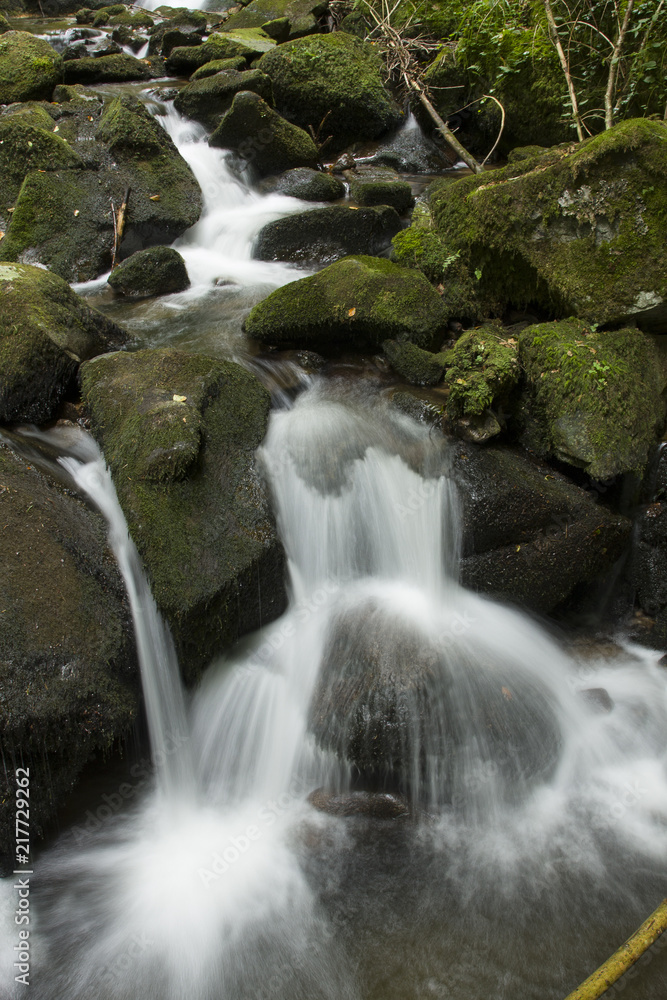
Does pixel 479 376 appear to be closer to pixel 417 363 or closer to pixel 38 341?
pixel 417 363

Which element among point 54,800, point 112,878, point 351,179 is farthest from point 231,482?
point 351,179

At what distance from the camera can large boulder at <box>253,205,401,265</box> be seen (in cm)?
711

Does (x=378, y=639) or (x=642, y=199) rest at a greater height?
(x=642, y=199)

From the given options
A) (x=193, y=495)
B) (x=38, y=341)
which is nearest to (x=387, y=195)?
(x=38, y=341)

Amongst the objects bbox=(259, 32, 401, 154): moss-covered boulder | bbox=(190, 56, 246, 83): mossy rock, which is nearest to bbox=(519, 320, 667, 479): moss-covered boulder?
bbox=(259, 32, 401, 154): moss-covered boulder

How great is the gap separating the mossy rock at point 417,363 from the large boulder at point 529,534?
1.06 metres

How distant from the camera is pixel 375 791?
3.54m

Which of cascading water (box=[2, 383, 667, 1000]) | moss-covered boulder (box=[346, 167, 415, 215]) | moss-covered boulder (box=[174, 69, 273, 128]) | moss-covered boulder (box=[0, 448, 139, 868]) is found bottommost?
cascading water (box=[2, 383, 667, 1000])

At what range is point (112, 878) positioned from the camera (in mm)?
3248

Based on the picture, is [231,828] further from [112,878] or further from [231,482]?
[231,482]

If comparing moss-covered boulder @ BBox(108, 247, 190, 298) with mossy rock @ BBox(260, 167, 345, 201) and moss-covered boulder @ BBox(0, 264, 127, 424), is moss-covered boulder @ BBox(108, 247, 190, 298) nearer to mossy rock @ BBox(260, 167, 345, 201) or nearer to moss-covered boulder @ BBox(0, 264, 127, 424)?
moss-covered boulder @ BBox(0, 264, 127, 424)

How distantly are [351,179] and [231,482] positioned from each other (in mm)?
7166

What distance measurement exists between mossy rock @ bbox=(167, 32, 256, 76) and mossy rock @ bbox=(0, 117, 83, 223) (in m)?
5.42

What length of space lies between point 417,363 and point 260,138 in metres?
6.12
